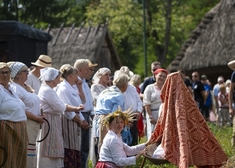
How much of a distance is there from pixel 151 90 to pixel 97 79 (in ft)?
3.05

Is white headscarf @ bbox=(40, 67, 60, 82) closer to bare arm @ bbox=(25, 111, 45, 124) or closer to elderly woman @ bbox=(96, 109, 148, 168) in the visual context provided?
bare arm @ bbox=(25, 111, 45, 124)

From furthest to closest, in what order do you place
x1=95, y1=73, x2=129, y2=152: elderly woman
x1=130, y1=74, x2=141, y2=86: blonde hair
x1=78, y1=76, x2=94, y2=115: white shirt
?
1. x1=130, y1=74, x2=141, y2=86: blonde hair
2. x1=78, y1=76, x2=94, y2=115: white shirt
3. x1=95, y1=73, x2=129, y2=152: elderly woman

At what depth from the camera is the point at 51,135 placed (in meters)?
10.4

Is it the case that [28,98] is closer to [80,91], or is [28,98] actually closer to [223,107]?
[80,91]

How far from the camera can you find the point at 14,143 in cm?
922

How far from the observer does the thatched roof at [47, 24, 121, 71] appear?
3400 cm

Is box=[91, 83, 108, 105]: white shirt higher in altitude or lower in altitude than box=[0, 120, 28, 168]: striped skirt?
higher

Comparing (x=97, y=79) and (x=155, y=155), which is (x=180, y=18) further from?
(x=155, y=155)

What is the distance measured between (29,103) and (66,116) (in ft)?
3.36

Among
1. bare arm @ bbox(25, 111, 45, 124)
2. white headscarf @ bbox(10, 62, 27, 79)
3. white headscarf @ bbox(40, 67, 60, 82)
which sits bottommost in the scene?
bare arm @ bbox(25, 111, 45, 124)

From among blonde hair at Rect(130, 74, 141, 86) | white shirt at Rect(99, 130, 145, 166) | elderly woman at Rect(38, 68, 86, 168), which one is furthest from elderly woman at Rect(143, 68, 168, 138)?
white shirt at Rect(99, 130, 145, 166)

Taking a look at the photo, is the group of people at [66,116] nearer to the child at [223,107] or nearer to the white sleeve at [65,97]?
the white sleeve at [65,97]

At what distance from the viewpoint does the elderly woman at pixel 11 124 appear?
904 centimetres

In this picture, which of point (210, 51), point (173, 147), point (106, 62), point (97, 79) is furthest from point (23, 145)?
point (106, 62)
